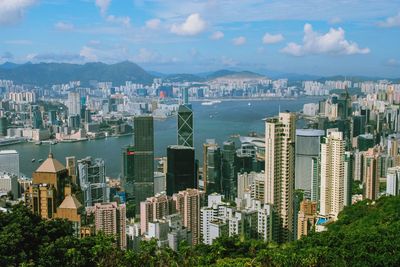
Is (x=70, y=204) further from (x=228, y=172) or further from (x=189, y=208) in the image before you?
(x=228, y=172)

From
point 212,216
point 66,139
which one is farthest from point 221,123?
point 212,216

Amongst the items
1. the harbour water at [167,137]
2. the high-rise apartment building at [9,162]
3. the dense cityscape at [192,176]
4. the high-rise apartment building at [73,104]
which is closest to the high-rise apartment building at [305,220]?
the dense cityscape at [192,176]

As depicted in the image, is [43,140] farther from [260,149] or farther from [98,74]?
[98,74]

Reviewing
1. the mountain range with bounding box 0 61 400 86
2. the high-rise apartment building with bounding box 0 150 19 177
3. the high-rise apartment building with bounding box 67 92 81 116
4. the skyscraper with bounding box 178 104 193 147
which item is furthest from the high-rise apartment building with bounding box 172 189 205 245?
the mountain range with bounding box 0 61 400 86

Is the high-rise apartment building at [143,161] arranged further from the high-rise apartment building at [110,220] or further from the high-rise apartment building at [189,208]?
the high-rise apartment building at [110,220]

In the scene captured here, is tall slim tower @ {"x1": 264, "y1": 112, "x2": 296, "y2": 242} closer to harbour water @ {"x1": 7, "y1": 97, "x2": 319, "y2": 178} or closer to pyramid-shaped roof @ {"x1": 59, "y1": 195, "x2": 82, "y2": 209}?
pyramid-shaped roof @ {"x1": 59, "y1": 195, "x2": 82, "y2": 209}
